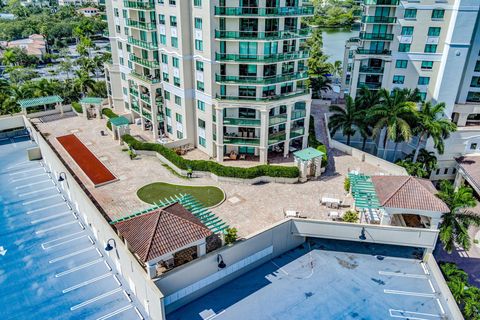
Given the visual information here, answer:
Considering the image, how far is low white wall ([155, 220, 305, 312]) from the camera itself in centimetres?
3177

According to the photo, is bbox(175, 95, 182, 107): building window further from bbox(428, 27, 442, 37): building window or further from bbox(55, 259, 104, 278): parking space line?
bbox(428, 27, 442, 37): building window

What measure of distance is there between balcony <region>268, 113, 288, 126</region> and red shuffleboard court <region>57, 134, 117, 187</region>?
20.8 m

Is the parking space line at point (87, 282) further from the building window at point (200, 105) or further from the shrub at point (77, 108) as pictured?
the shrub at point (77, 108)

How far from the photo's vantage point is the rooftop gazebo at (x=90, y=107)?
217 feet

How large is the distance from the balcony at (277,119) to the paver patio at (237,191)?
8463 mm

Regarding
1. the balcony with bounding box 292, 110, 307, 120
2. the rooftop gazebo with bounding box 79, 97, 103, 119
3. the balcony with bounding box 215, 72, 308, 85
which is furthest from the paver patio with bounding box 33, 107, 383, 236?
the balcony with bounding box 215, 72, 308, 85

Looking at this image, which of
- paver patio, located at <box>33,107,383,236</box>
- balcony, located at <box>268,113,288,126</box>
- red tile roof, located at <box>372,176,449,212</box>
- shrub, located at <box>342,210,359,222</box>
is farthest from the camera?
balcony, located at <box>268,113,288,126</box>

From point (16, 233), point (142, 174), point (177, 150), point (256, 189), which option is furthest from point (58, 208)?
point (256, 189)

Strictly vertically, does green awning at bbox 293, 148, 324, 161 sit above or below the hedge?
above

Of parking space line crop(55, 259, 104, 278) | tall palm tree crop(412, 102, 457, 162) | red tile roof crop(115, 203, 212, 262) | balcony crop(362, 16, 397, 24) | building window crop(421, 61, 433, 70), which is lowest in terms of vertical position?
parking space line crop(55, 259, 104, 278)

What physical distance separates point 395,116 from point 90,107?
50106 mm

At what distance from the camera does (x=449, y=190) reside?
3978 cm

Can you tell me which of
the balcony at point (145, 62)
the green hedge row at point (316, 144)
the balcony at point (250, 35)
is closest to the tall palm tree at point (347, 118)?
the green hedge row at point (316, 144)

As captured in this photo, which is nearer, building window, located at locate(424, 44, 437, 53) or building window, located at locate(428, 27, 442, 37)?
building window, located at locate(428, 27, 442, 37)
